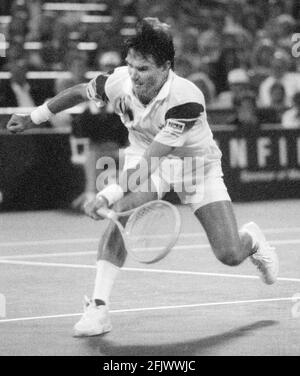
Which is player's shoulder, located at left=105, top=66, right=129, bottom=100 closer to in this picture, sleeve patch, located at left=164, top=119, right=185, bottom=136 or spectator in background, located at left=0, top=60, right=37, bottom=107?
sleeve patch, located at left=164, top=119, right=185, bottom=136

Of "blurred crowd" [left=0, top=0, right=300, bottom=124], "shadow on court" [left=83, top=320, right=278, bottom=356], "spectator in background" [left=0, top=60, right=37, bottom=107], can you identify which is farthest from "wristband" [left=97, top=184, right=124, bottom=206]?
"spectator in background" [left=0, top=60, right=37, bottom=107]

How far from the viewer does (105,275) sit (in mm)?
6977

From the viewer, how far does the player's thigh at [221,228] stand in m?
7.20

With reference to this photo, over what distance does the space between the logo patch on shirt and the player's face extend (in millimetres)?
250

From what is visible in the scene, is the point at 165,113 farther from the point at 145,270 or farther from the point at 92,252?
the point at 92,252

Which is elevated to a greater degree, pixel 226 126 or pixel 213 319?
pixel 213 319

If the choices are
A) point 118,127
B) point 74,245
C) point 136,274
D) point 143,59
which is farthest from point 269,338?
point 118,127

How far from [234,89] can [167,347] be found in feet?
32.0

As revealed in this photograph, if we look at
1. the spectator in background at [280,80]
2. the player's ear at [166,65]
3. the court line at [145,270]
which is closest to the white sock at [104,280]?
the player's ear at [166,65]

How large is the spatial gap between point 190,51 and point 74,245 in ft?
21.5

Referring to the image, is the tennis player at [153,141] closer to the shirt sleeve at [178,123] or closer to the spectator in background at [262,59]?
the shirt sleeve at [178,123]

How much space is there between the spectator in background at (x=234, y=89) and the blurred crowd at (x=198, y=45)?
1 cm

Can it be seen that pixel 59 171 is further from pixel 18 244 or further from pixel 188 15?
pixel 188 15

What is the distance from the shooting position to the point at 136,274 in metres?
9.48
